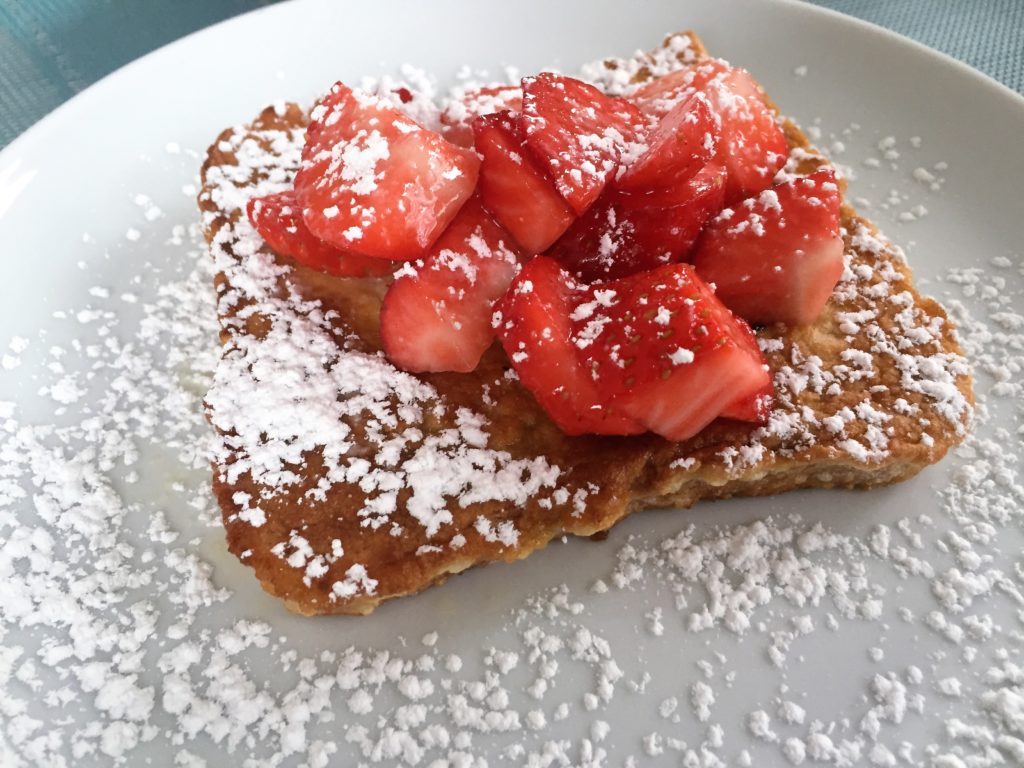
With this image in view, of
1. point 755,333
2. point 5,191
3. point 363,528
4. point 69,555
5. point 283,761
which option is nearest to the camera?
point 283,761

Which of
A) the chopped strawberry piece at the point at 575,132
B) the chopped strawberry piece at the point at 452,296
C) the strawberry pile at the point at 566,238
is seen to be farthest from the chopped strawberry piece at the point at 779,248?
the chopped strawberry piece at the point at 452,296

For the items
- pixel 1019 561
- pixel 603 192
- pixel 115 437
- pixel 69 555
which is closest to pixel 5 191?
pixel 115 437

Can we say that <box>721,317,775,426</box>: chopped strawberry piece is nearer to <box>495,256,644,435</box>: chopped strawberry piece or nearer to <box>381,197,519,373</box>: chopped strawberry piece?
<box>495,256,644,435</box>: chopped strawberry piece

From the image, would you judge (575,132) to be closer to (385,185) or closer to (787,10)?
(385,185)

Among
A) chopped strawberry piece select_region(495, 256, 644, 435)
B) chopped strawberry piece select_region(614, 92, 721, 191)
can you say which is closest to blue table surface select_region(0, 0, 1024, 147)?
chopped strawberry piece select_region(614, 92, 721, 191)

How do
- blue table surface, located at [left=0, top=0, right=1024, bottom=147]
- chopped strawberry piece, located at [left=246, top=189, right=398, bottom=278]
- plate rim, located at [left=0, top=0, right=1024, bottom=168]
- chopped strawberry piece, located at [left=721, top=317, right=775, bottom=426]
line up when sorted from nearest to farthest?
chopped strawberry piece, located at [left=721, top=317, right=775, bottom=426] < chopped strawberry piece, located at [left=246, top=189, right=398, bottom=278] < plate rim, located at [left=0, top=0, right=1024, bottom=168] < blue table surface, located at [left=0, top=0, right=1024, bottom=147]

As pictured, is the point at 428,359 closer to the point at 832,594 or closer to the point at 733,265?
the point at 733,265
